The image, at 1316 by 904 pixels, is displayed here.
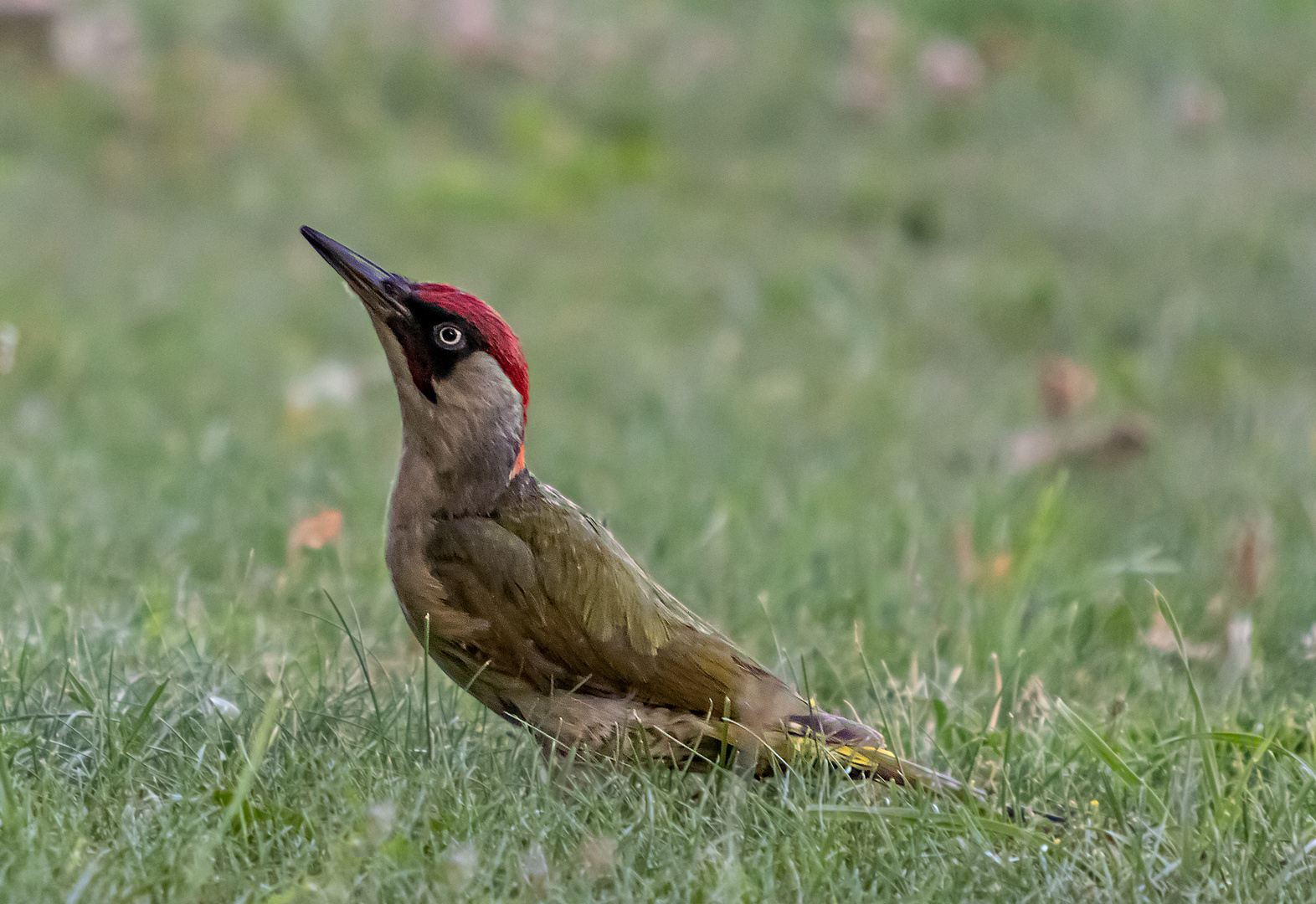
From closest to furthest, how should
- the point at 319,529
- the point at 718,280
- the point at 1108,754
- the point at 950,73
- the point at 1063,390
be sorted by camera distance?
the point at 1108,754 < the point at 319,529 < the point at 1063,390 < the point at 718,280 < the point at 950,73

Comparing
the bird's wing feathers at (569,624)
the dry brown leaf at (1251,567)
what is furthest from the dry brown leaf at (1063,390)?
the bird's wing feathers at (569,624)

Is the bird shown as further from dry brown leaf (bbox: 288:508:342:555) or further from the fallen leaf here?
the fallen leaf

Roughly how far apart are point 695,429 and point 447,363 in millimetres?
3381

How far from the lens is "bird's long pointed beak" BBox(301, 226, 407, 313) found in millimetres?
2535

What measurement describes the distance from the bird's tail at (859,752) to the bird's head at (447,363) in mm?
714

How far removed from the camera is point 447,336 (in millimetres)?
2566

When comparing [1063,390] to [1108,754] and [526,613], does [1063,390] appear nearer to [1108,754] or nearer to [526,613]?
[1108,754]

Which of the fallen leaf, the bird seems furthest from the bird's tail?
the fallen leaf

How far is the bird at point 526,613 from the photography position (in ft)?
8.40

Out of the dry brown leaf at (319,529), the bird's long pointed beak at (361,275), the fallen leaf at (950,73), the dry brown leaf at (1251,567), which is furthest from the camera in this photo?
the fallen leaf at (950,73)

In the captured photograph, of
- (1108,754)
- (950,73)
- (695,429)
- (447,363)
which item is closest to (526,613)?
(447,363)

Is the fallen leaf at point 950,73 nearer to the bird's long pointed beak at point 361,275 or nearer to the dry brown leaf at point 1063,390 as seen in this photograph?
the dry brown leaf at point 1063,390

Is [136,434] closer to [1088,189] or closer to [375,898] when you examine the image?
[375,898]

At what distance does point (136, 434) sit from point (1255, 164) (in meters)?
7.70
